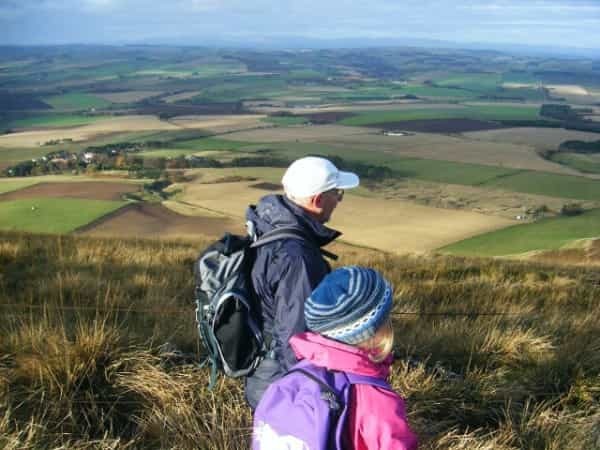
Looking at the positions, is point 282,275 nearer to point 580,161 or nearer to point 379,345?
point 379,345

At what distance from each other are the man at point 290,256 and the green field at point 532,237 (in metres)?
18.3

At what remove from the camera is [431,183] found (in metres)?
36.4

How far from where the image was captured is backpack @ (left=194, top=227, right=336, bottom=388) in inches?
112

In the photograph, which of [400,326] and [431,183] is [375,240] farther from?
[400,326]

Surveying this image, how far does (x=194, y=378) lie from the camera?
374 centimetres

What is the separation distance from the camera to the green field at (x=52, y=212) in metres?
23.7

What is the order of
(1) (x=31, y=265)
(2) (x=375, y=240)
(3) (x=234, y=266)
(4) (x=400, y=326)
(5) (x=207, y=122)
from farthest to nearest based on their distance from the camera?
(5) (x=207, y=122) < (2) (x=375, y=240) < (1) (x=31, y=265) < (4) (x=400, y=326) < (3) (x=234, y=266)

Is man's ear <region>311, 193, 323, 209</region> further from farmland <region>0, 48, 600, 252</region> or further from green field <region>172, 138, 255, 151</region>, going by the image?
green field <region>172, 138, 255, 151</region>

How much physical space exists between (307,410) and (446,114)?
237 feet

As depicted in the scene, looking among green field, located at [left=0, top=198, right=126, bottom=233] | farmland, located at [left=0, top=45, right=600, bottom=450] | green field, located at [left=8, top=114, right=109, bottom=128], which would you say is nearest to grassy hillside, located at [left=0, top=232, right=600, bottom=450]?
farmland, located at [left=0, top=45, right=600, bottom=450]

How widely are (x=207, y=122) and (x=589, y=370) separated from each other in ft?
202

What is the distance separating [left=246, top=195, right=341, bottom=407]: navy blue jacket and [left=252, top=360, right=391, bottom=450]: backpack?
0.53 m

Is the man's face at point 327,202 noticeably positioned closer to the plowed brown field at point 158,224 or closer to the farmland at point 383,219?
the farmland at point 383,219

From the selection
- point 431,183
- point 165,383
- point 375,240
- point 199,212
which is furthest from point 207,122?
point 165,383
